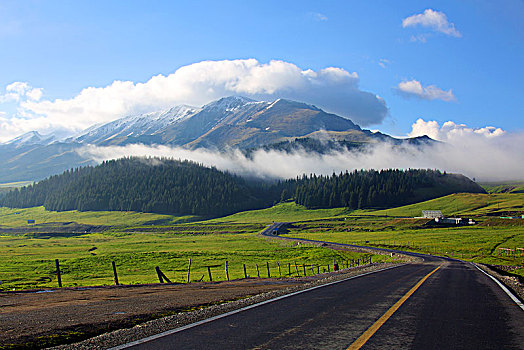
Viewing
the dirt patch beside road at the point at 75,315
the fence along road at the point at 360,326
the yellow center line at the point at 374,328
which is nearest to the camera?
the yellow center line at the point at 374,328

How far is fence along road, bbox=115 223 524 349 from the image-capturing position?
9.27m

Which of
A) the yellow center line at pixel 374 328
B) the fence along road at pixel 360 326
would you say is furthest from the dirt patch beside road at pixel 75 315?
the yellow center line at pixel 374 328

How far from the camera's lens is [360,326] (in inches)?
438

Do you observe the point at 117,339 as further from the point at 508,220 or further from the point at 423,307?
the point at 508,220

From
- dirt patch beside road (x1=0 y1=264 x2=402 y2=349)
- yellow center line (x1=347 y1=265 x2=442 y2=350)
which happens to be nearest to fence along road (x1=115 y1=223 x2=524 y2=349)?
yellow center line (x1=347 y1=265 x2=442 y2=350)

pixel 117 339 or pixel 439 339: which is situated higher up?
pixel 117 339

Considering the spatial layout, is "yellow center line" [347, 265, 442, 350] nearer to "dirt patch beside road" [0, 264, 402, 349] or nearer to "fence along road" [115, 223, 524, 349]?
"fence along road" [115, 223, 524, 349]

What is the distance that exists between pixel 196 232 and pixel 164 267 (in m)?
117

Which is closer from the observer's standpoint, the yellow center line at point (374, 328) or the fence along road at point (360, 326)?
the yellow center line at point (374, 328)

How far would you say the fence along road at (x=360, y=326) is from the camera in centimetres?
927

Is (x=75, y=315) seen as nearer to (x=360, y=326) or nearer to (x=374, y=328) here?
(x=360, y=326)

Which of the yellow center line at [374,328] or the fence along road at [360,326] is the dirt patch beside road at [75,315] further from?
the yellow center line at [374,328]

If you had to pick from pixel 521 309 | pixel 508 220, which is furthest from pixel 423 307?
pixel 508 220

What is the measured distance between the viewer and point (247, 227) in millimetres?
188125
